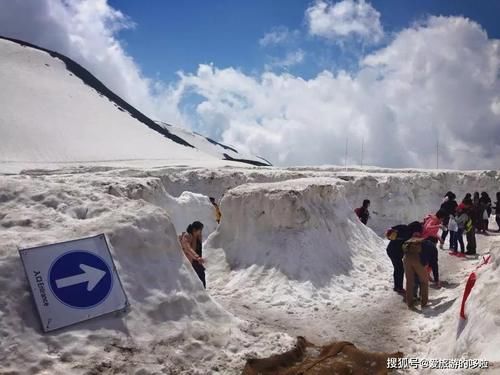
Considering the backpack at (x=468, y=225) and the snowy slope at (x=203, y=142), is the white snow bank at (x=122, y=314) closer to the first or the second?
the backpack at (x=468, y=225)

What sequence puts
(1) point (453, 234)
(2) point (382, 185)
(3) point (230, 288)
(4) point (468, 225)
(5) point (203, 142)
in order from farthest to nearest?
(5) point (203, 142), (2) point (382, 185), (1) point (453, 234), (4) point (468, 225), (3) point (230, 288)

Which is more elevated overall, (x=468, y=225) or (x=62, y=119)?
(x=62, y=119)

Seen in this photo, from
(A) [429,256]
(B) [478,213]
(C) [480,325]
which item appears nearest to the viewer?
(C) [480,325]

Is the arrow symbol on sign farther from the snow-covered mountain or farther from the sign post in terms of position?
the snow-covered mountain

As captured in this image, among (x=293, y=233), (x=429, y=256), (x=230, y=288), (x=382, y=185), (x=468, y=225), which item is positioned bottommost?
(x=382, y=185)

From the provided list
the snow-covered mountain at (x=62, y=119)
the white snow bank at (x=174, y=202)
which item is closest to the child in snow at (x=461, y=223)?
the white snow bank at (x=174, y=202)

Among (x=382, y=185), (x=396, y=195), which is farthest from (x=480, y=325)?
(x=396, y=195)

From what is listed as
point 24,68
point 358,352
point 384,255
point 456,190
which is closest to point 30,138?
point 24,68

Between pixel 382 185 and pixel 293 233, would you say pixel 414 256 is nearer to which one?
pixel 293 233

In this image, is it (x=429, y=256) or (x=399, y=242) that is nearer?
(x=429, y=256)

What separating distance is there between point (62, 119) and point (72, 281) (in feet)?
207

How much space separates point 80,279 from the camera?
4.85 meters

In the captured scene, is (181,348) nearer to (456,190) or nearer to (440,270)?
(440,270)

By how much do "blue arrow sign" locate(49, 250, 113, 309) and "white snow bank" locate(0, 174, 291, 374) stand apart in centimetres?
24
